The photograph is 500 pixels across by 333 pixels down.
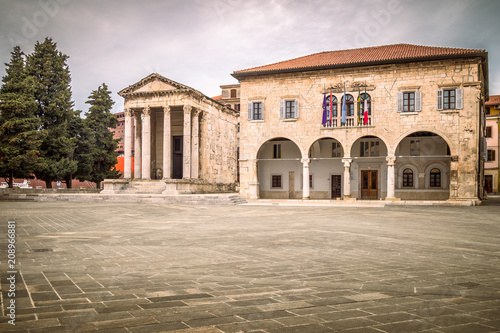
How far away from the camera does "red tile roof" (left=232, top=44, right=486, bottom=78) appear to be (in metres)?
26.2

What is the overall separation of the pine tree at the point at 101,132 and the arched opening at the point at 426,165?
91.7 feet

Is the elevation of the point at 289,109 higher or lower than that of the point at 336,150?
higher

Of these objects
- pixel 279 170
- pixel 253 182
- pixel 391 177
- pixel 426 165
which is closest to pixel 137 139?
pixel 253 182

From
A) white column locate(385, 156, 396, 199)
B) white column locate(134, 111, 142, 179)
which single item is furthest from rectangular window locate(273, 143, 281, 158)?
white column locate(134, 111, 142, 179)

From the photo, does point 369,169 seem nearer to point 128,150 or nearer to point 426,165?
point 426,165

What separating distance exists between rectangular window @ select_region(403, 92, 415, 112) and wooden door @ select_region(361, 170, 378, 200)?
6275 millimetres

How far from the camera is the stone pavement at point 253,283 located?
141 inches

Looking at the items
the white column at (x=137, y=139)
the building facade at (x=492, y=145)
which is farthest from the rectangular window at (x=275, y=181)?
the building facade at (x=492, y=145)

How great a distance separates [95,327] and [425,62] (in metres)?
28.0

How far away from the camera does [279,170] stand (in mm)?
33125

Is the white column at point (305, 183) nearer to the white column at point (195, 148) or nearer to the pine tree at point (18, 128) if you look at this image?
the white column at point (195, 148)

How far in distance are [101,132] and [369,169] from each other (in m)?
26.5

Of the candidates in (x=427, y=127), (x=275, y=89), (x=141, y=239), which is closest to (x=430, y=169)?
(x=427, y=127)

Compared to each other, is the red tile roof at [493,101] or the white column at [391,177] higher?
the red tile roof at [493,101]
